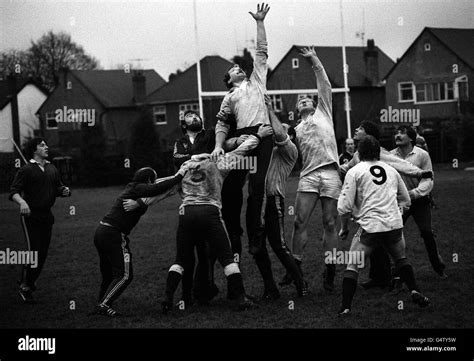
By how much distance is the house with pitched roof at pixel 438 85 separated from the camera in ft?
99.6

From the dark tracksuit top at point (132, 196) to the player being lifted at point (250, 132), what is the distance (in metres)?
0.83

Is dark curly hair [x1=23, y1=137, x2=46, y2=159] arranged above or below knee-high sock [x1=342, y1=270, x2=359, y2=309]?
above

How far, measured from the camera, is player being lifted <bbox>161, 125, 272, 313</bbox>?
7656mm

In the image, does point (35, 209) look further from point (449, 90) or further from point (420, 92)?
point (420, 92)

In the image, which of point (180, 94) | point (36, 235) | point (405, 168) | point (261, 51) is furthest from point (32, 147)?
point (180, 94)

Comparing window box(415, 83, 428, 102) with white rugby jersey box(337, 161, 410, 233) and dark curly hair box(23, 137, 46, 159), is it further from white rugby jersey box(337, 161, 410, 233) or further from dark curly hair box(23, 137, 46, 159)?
white rugby jersey box(337, 161, 410, 233)

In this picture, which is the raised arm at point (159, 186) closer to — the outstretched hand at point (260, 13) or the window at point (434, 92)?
the outstretched hand at point (260, 13)

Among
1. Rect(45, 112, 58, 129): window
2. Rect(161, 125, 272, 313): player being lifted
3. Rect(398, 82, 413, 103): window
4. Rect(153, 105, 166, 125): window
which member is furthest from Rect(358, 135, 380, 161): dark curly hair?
Rect(45, 112, 58, 129): window

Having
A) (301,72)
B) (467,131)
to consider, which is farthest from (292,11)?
(301,72)

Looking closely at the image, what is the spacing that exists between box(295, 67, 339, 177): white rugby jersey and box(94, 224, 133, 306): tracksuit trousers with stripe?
2.51 metres

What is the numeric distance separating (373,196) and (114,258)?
2932 millimetres

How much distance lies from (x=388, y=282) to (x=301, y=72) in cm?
3604
